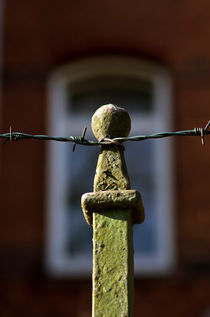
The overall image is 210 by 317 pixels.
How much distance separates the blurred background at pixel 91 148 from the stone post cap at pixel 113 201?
13.7 ft

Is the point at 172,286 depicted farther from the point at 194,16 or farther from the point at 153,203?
the point at 194,16

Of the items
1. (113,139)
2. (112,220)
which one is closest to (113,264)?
(112,220)

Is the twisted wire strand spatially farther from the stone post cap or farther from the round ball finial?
the stone post cap

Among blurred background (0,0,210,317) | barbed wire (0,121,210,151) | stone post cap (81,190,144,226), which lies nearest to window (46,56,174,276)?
blurred background (0,0,210,317)

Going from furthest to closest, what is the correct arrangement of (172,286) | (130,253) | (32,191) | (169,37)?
1. (169,37)
2. (32,191)
3. (172,286)
4. (130,253)

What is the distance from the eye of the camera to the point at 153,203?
6820mm

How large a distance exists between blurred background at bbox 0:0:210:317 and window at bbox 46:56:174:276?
1 cm

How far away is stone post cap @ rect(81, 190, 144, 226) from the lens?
2004mm

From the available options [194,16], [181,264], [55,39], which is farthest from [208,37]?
[181,264]

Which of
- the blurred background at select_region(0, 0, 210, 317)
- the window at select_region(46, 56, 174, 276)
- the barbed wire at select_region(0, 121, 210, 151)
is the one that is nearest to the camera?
the barbed wire at select_region(0, 121, 210, 151)

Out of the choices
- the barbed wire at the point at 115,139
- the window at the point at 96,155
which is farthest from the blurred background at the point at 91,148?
the barbed wire at the point at 115,139

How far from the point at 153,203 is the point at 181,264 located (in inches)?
28.6

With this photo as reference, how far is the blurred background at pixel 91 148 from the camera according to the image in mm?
6312

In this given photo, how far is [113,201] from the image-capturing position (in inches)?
79.0
